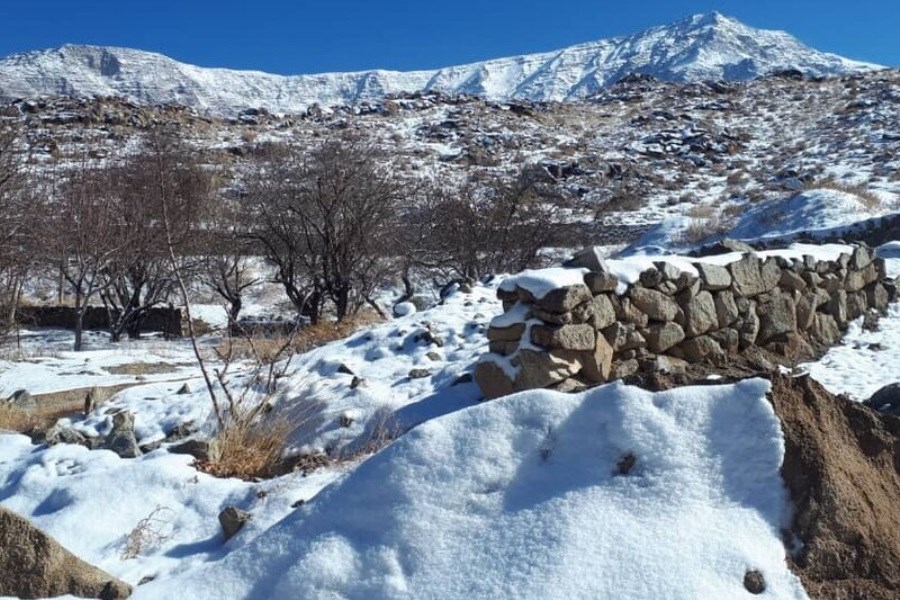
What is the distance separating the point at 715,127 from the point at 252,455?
39.3 meters

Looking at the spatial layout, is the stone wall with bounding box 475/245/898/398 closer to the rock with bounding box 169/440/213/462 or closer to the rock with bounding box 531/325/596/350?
the rock with bounding box 531/325/596/350

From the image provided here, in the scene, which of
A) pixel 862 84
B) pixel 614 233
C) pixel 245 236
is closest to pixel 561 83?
pixel 862 84

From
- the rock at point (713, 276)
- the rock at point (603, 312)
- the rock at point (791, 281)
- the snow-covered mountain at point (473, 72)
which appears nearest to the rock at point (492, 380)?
the rock at point (603, 312)

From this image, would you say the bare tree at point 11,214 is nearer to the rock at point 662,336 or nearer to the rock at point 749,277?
the rock at point 662,336

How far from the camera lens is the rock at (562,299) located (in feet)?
18.5

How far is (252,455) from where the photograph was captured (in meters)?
5.04

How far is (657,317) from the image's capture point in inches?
255

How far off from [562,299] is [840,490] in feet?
10.1

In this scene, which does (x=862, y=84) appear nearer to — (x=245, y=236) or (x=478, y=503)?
(x=245, y=236)

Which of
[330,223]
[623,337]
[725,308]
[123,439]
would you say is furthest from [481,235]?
[123,439]

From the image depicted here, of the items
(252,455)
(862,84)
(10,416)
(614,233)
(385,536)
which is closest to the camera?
(385,536)

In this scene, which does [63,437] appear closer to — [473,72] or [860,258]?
[860,258]

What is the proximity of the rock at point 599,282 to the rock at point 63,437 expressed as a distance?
3946mm

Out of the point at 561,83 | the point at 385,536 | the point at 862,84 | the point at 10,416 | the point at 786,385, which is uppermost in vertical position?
the point at 561,83
